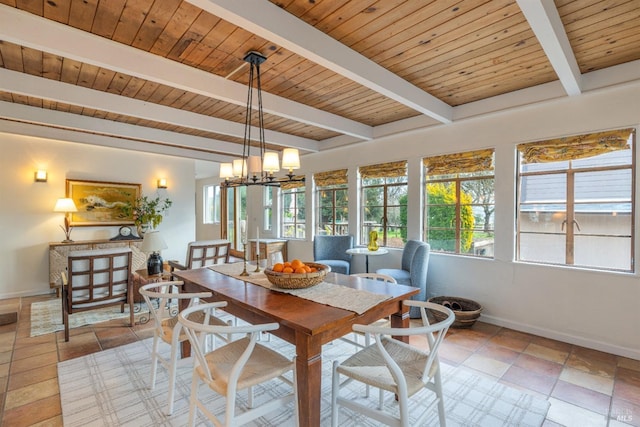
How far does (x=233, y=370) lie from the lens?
4.74ft

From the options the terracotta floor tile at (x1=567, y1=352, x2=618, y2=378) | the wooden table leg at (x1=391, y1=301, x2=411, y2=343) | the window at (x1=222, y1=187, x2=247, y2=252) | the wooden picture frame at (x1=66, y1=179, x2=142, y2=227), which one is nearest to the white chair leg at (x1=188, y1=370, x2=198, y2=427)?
the wooden table leg at (x1=391, y1=301, x2=411, y2=343)

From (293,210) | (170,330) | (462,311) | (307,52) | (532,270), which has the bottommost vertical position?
(462,311)

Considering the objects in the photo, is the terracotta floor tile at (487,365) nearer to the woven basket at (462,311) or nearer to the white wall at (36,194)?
the woven basket at (462,311)

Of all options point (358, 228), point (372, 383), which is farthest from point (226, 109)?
point (372, 383)

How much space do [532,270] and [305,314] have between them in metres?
2.93

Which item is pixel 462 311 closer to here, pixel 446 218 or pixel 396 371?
pixel 446 218

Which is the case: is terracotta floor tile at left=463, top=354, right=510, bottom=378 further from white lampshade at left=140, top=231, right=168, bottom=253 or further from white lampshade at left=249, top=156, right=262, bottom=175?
white lampshade at left=140, top=231, right=168, bottom=253

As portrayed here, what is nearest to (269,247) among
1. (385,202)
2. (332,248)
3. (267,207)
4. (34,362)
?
(267,207)

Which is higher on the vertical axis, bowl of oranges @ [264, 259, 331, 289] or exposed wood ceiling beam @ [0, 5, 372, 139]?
exposed wood ceiling beam @ [0, 5, 372, 139]

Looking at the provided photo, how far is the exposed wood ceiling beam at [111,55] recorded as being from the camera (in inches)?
77.2

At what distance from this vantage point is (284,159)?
2760 millimetres

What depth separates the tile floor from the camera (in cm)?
204

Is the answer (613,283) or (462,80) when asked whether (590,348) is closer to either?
(613,283)

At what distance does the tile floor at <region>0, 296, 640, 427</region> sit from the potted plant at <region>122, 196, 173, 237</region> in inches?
88.7
